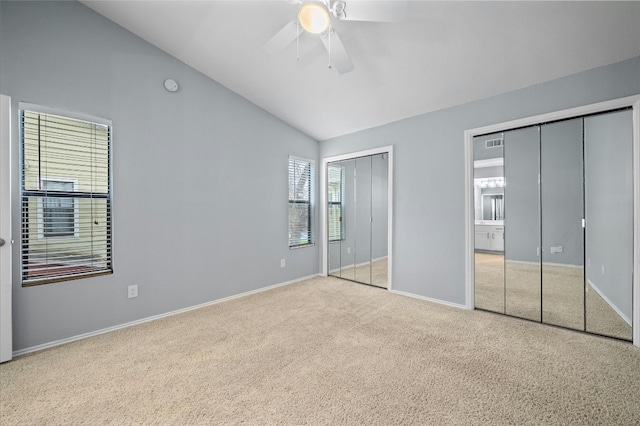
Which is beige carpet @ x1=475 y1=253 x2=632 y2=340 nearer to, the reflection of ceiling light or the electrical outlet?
the reflection of ceiling light

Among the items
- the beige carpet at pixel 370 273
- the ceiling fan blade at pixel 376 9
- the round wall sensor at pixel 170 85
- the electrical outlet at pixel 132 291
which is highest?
the round wall sensor at pixel 170 85

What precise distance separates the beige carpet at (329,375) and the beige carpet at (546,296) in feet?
0.59

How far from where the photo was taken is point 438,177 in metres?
3.46

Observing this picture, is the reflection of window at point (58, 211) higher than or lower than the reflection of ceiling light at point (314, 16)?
lower

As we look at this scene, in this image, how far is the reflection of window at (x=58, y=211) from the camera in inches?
95.2

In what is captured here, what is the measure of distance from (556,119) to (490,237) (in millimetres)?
1365

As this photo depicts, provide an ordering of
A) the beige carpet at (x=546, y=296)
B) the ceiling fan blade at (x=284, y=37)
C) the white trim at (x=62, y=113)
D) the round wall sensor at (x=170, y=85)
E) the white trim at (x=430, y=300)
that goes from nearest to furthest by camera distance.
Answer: the ceiling fan blade at (x=284, y=37) → the white trim at (x=62, y=113) → the beige carpet at (x=546, y=296) → the round wall sensor at (x=170, y=85) → the white trim at (x=430, y=300)

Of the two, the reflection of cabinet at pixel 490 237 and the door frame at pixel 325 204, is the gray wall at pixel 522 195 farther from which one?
the door frame at pixel 325 204

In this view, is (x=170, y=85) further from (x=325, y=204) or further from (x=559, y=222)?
(x=559, y=222)

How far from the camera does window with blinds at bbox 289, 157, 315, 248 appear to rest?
178 inches

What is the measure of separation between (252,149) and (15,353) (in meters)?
3.08

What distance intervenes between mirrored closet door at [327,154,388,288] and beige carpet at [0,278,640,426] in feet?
4.81

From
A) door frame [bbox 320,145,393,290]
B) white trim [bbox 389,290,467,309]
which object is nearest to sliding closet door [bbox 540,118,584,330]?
white trim [bbox 389,290,467,309]

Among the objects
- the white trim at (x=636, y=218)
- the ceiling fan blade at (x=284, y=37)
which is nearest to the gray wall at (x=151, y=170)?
the ceiling fan blade at (x=284, y=37)
